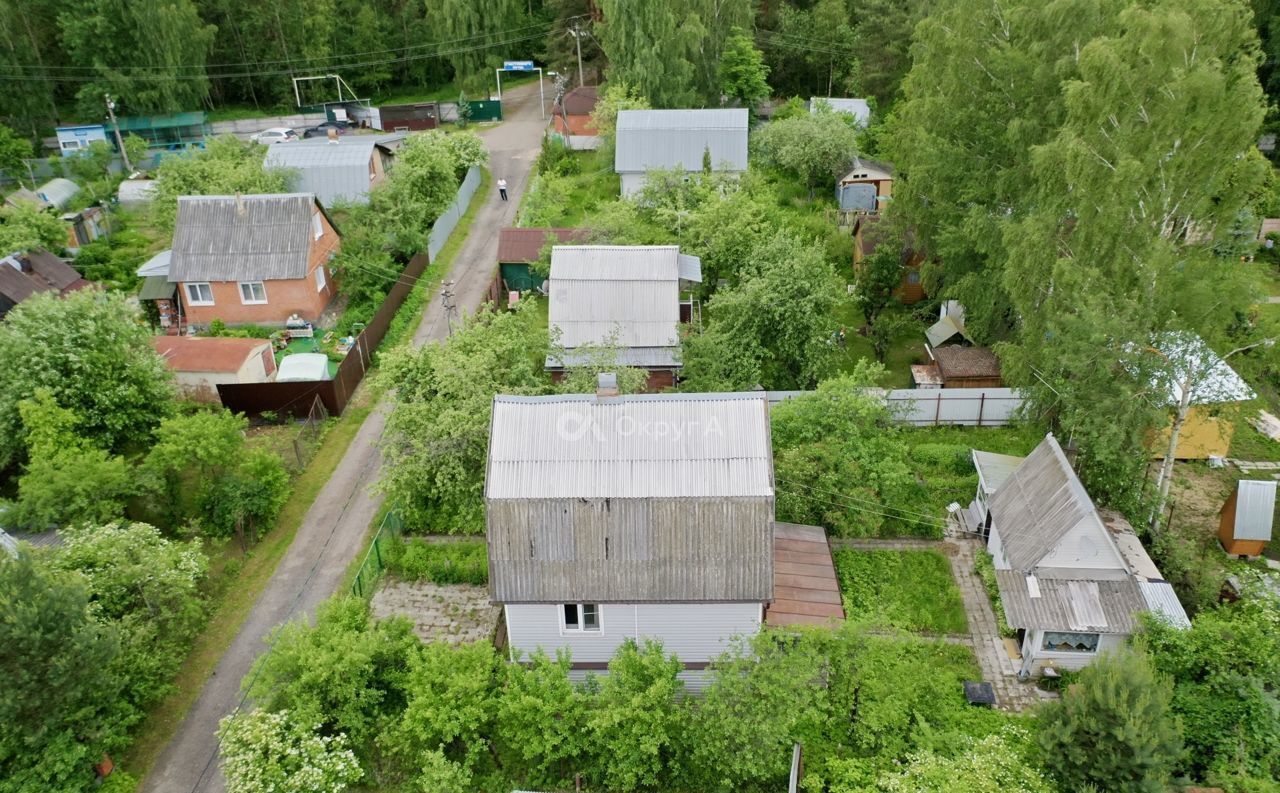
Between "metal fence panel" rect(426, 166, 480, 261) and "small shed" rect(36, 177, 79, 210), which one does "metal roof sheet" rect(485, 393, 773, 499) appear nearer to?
"metal fence panel" rect(426, 166, 480, 261)

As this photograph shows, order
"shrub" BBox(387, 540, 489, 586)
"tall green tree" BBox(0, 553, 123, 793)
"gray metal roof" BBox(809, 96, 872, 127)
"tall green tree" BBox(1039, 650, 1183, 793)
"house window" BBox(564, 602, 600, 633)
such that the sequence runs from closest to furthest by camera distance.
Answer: "tall green tree" BBox(1039, 650, 1183, 793), "tall green tree" BBox(0, 553, 123, 793), "house window" BBox(564, 602, 600, 633), "shrub" BBox(387, 540, 489, 586), "gray metal roof" BBox(809, 96, 872, 127)

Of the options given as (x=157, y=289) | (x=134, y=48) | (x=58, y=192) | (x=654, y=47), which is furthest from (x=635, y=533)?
(x=134, y=48)

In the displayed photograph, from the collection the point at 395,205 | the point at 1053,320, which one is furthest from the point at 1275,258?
the point at 395,205

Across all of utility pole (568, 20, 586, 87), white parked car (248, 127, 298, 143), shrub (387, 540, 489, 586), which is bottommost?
shrub (387, 540, 489, 586)

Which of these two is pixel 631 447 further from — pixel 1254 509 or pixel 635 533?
pixel 1254 509

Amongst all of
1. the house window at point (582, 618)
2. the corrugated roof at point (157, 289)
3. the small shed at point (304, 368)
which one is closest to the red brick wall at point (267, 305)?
the corrugated roof at point (157, 289)

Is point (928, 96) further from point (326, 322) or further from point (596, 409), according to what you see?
point (326, 322)

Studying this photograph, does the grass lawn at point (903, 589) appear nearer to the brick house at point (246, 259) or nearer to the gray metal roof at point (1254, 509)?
the gray metal roof at point (1254, 509)

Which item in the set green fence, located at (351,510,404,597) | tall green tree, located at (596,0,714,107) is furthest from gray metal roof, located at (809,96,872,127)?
green fence, located at (351,510,404,597)
